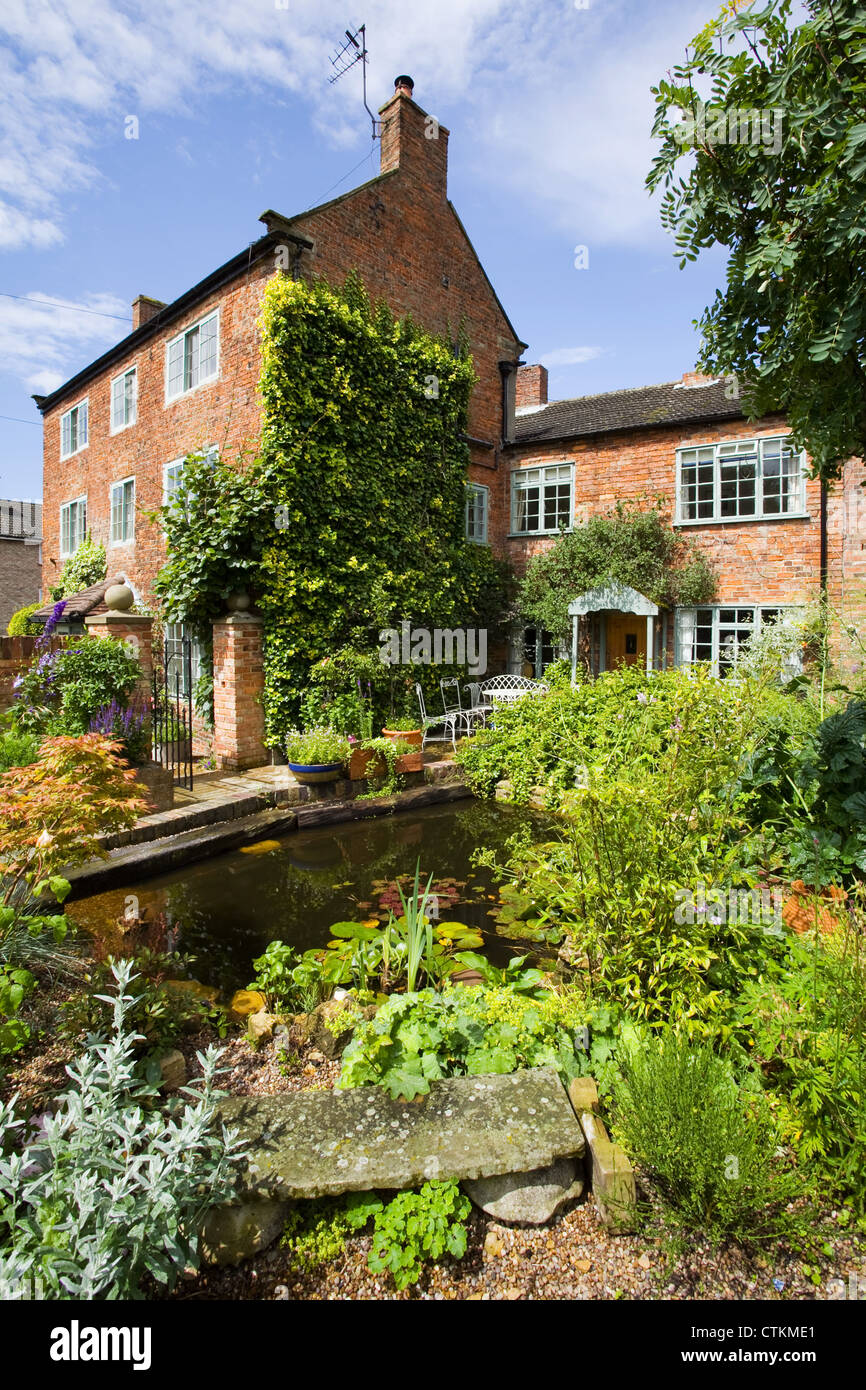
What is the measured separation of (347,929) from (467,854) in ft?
7.28

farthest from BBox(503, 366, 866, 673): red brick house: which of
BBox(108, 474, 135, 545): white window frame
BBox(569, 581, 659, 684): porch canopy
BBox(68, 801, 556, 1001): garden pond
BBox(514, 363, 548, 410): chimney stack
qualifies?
BBox(108, 474, 135, 545): white window frame

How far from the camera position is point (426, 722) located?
11000 mm

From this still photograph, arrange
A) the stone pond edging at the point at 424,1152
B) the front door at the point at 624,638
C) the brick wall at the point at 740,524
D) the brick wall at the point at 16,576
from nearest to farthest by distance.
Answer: the stone pond edging at the point at 424,1152, the brick wall at the point at 740,524, the front door at the point at 624,638, the brick wall at the point at 16,576

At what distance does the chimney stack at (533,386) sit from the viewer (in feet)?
65.3

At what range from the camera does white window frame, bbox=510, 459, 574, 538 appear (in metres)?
15.2

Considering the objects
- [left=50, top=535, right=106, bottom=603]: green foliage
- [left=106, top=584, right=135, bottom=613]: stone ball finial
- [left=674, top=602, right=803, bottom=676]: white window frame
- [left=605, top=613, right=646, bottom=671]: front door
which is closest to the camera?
[left=106, top=584, right=135, bottom=613]: stone ball finial

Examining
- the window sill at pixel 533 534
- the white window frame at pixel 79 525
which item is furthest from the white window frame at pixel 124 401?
the window sill at pixel 533 534

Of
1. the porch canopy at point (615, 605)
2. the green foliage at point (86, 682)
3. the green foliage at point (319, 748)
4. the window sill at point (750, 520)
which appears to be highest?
the window sill at point (750, 520)

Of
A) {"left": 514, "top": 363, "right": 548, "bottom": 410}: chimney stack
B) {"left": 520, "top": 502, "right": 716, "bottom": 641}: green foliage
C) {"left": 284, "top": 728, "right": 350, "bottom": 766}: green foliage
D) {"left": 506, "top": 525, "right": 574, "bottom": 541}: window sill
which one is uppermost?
{"left": 514, "top": 363, "right": 548, "bottom": 410}: chimney stack

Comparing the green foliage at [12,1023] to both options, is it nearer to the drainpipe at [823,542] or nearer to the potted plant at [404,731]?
the potted plant at [404,731]

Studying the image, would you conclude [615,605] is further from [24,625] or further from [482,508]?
[24,625]

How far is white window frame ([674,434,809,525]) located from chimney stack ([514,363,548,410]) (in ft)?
24.4

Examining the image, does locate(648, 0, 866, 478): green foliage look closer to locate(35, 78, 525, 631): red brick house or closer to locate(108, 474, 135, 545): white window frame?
locate(35, 78, 525, 631): red brick house

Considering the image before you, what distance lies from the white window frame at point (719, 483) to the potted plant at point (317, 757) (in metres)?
8.86
